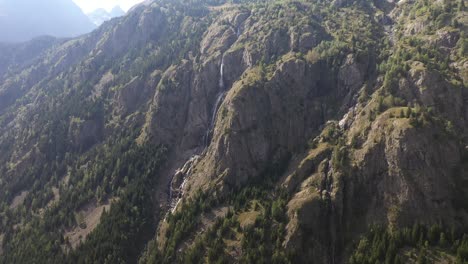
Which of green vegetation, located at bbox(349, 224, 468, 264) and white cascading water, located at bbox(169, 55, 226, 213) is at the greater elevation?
white cascading water, located at bbox(169, 55, 226, 213)

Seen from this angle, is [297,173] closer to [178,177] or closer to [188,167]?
[188,167]

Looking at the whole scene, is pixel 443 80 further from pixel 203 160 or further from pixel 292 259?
pixel 203 160

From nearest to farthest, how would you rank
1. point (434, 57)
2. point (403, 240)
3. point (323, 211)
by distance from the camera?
1. point (403, 240)
2. point (323, 211)
3. point (434, 57)

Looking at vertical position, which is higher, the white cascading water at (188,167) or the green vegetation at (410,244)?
the white cascading water at (188,167)

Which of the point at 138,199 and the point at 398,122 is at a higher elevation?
the point at 398,122

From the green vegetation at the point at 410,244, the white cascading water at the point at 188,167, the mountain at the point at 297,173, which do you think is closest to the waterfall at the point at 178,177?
the white cascading water at the point at 188,167

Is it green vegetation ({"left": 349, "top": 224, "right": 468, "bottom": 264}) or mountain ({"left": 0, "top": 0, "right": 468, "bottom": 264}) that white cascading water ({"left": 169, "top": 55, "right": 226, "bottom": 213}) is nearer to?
mountain ({"left": 0, "top": 0, "right": 468, "bottom": 264})

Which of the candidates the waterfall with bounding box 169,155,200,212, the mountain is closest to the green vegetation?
the mountain

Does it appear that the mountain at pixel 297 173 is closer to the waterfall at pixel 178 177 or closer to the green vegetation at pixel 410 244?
the green vegetation at pixel 410 244

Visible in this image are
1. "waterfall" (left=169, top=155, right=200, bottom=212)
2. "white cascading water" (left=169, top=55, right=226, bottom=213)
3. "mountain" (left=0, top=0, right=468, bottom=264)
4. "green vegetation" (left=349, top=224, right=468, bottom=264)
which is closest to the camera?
"green vegetation" (left=349, top=224, right=468, bottom=264)

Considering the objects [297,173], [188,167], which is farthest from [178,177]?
[297,173]

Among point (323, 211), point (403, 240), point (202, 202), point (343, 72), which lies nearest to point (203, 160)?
point (202, 202)
